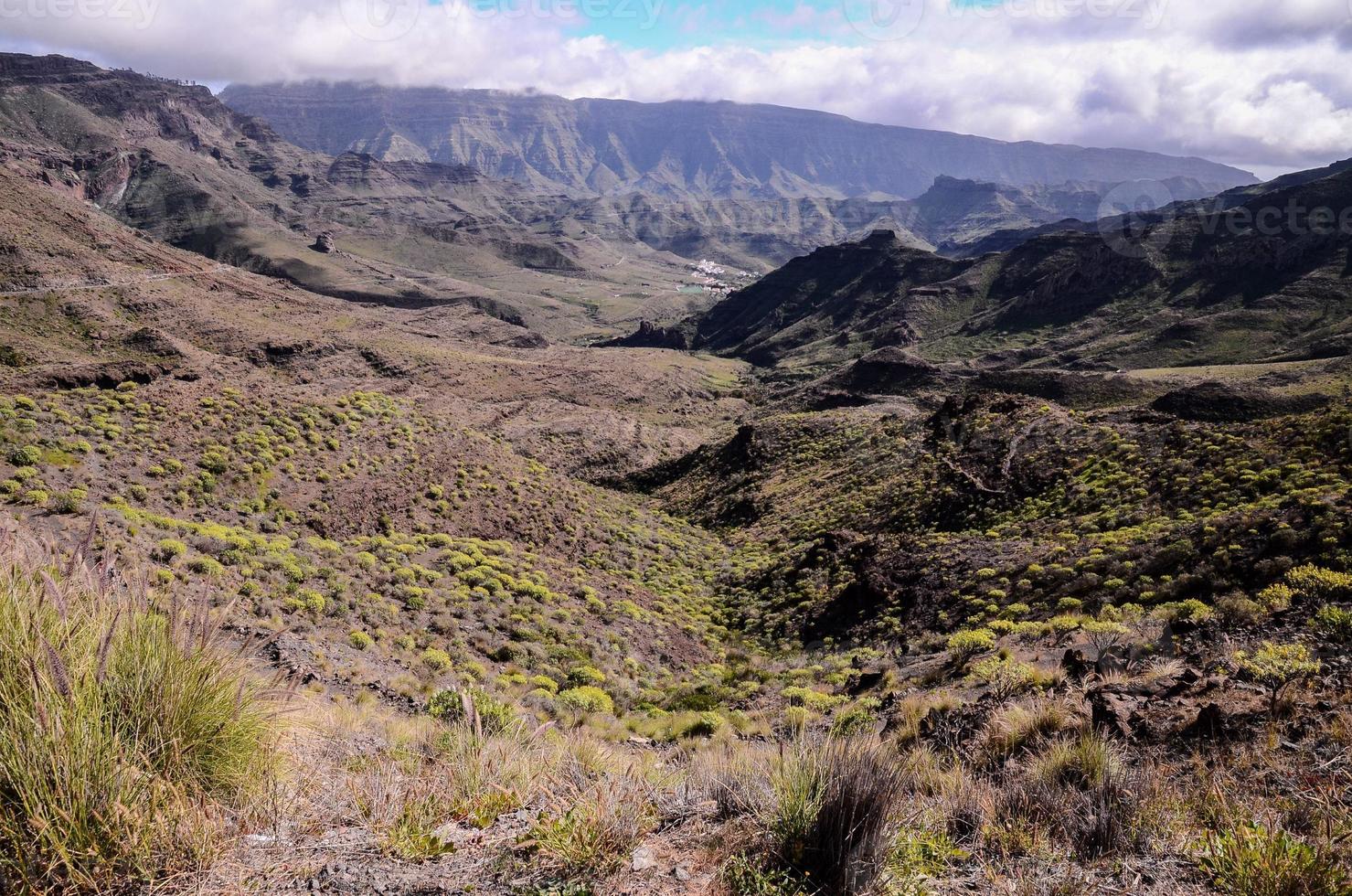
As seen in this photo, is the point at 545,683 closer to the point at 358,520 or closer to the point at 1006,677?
the point at 1006,677

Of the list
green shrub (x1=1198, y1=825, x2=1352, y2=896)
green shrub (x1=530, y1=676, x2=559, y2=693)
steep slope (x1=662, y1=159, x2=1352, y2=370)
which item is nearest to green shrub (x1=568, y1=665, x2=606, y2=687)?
green shrub (x1=530, y1=676, x2=559, y2=693)

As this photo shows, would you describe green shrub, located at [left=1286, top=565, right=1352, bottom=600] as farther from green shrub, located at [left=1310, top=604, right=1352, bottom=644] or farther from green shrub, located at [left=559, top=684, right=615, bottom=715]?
green shrub, located at [left=559, top=684, right=615, bottom=715]

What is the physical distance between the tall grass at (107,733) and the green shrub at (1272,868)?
4.47 m

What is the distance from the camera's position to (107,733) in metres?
2.78

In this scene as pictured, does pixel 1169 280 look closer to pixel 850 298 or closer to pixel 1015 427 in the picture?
pixel 850 298

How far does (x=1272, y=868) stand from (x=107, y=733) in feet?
16.4

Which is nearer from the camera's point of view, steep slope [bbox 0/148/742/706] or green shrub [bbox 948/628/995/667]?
green shrub [bbox 948/628/995/667]

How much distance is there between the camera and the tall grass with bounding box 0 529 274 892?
242 cm

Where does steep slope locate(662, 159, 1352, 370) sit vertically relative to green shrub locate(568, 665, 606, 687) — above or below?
above

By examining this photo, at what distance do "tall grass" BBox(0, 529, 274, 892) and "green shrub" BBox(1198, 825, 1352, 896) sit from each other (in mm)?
4469

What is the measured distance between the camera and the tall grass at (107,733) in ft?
7.95

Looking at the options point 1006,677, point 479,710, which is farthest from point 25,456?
point 1006,677

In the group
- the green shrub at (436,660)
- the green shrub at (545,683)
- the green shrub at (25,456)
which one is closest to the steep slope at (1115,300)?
the green shrub at (545,683)

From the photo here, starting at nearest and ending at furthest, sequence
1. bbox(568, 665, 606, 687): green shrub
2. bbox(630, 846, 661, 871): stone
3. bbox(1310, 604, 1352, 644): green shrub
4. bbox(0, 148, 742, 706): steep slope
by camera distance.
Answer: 1. bbox(630, 846, 661, 871): stone
2. bbox(1310, 604, 1352, 644): green shrub
3. bbox(0, 148, 742, 706): steep slope
4. bbox(568, 665, 606, 687): green shrub
